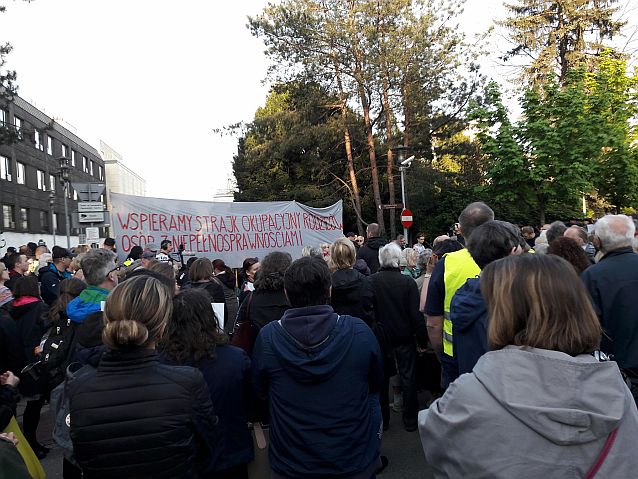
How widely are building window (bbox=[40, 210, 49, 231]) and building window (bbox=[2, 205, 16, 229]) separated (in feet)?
17.8

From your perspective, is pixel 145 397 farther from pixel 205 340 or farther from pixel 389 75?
pixel 389 75

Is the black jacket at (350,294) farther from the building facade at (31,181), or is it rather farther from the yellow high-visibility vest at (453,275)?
the building facade at (31,181)

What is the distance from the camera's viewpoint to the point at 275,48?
72.6 feet

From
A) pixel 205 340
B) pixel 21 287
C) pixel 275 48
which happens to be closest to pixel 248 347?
pixel 205 340

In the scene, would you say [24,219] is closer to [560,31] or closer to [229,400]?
[560,31]

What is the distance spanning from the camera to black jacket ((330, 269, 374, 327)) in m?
4.79

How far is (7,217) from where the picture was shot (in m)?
39.6

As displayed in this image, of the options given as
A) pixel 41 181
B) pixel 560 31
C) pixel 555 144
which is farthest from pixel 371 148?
pixel 41 181

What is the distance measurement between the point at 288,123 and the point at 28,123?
102 ft

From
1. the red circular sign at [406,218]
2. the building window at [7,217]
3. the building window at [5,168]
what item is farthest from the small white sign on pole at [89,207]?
the building window at [5,168]

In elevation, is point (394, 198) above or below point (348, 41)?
below

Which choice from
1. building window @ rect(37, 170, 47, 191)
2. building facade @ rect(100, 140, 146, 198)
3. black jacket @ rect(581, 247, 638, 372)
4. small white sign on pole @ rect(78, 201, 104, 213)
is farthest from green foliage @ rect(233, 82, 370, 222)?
building facade @ rect(100, 140, 146, 198)

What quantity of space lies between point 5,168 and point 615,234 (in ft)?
146

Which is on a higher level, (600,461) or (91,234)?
(91,234)
